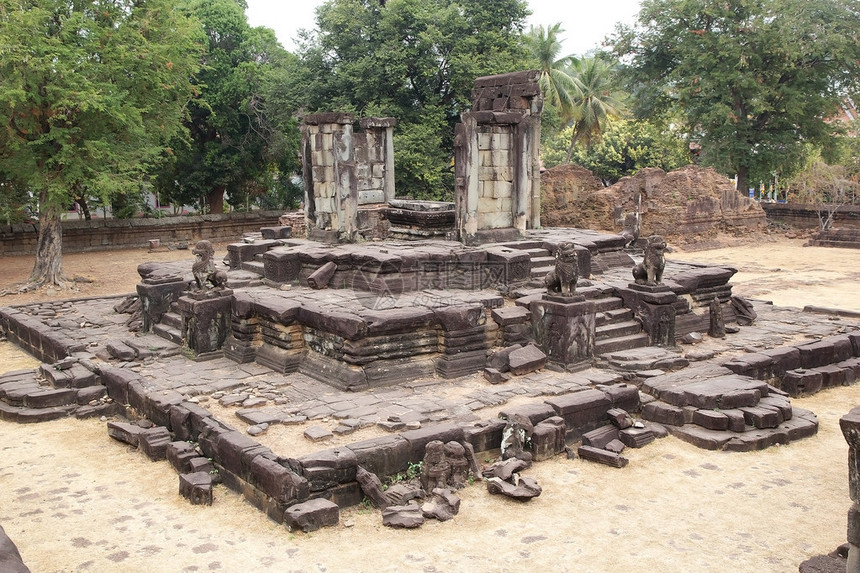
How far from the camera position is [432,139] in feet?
72.3

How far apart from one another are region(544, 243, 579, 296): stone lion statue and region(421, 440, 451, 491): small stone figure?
11.6 feet

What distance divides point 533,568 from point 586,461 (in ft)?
7.10

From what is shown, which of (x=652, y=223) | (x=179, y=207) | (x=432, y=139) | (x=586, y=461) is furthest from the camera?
(x=179, y=207)

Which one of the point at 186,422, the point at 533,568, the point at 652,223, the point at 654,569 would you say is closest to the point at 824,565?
the point at 654,569

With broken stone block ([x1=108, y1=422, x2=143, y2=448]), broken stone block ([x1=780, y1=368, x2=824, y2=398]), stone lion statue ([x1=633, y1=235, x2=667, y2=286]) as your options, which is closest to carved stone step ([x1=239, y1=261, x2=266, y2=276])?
broken stone block ([x1=108, y1=422, x2=143, y2=448])

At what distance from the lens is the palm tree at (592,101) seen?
32.5m

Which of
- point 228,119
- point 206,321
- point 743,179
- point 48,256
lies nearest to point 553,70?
point 743,179

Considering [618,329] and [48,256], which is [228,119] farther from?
[618,329]

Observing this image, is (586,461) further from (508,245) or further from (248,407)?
(508,245)

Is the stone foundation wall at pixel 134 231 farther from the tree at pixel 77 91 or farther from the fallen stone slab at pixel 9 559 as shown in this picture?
the fallen stone slab at pixel 9 559

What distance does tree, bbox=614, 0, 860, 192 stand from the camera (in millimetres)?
24641

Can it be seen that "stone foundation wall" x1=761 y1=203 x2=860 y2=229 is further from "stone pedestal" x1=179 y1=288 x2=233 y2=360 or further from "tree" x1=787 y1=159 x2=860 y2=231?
"stone pedestal" x1=179 y1=288 x2=233 y2=360

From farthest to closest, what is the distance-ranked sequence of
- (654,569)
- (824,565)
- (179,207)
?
(179,207)
(654,569)
(824,565)

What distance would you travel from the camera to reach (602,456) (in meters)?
7.31
